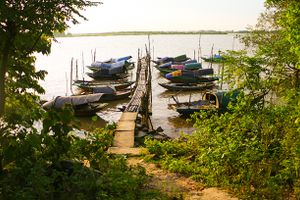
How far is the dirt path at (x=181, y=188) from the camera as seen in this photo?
7.11 meters

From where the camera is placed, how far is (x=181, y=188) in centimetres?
777

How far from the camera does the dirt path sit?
7109 mm

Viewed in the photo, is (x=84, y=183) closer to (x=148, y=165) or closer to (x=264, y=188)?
(x=264, y=188)

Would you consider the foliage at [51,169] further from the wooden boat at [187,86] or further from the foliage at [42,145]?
the wooden boat at [187,86]

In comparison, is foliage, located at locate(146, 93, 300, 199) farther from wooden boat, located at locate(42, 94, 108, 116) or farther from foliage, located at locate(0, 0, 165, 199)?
wooden boat, located at locate(42, 94, 108, 116)

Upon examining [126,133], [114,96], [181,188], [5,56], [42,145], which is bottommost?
[114,96]

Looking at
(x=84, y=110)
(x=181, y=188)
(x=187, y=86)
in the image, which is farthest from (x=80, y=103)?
(x=181, y=188)

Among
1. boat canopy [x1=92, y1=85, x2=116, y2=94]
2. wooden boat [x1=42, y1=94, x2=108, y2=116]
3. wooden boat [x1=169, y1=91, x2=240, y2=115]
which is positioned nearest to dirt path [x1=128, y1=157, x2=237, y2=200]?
wooden boat [x1=169, y1=91, x2=240, y2=115]

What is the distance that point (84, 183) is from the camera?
17.4ft

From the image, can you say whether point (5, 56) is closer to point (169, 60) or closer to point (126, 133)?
point (126, 133)

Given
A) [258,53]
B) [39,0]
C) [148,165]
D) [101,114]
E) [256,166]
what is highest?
[39,0]

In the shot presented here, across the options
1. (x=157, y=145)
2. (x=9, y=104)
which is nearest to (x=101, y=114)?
(x=157, y=145)

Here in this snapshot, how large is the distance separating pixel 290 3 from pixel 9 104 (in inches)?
→ 247

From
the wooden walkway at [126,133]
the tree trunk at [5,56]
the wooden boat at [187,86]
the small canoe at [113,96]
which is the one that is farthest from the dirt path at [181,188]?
the wooden boat at [187,86]
